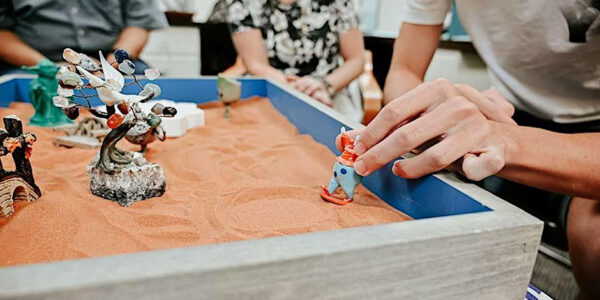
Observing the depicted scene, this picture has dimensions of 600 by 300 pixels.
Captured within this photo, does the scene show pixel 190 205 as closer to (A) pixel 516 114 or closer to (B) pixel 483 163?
(B) pixel 483 163

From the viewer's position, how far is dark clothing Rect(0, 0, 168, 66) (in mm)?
1795

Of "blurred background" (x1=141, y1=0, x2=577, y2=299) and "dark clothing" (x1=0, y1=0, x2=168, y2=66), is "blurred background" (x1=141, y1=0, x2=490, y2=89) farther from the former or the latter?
"dark clothing" (x1=0, y1=0, x2=168, y2=66)

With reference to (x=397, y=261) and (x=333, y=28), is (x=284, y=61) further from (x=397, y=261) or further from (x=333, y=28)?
(x=397, y=261)

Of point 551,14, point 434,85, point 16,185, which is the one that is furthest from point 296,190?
point 551,14

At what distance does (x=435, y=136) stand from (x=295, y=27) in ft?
4.57

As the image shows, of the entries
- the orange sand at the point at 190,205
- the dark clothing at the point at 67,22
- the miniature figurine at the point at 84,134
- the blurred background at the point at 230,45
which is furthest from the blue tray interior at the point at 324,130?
the blurred background at the point at 230,45

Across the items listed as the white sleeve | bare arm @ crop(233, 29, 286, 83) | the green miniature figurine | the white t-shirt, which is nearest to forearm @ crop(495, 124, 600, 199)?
the white t-shirt

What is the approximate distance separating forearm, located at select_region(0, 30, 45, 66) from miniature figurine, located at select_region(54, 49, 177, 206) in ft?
4.49

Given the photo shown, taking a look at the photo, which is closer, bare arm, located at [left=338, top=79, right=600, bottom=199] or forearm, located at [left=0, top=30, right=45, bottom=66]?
bare arm, located at [left=338, top=79, right=600, bottom=199]

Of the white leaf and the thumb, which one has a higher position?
the white leaf

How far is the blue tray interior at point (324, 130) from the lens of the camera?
0.60 meters

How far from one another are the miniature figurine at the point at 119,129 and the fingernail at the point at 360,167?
0.94 ft

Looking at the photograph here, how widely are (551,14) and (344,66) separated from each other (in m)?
1.10

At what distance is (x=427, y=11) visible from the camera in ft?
3.88
